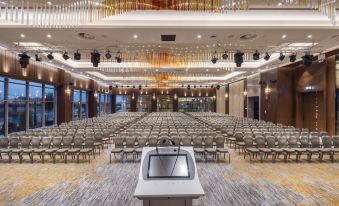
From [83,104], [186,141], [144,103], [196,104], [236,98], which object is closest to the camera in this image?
[186,141]

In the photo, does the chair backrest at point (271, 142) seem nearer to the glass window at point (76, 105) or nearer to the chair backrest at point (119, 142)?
the chair backrest at point (119, 142)

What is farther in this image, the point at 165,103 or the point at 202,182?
the point at 165,103

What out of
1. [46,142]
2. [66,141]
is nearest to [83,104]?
[46,142]

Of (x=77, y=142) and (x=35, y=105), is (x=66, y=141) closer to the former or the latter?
(x=77, y=142)

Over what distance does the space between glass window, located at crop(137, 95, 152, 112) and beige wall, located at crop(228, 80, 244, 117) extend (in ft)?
45.3

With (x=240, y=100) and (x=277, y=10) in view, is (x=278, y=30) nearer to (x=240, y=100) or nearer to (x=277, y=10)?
(x=277, y=10)

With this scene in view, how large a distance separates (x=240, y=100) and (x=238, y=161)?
78.7ft

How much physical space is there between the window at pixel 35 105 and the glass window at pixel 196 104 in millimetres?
28790

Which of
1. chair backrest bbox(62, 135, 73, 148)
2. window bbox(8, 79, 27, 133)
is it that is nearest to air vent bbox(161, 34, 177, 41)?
chair backrest bbox(62, 135, 73, 148)

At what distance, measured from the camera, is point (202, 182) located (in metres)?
7.76

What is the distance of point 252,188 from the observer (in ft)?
23.8

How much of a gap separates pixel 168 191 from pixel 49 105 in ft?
72.0

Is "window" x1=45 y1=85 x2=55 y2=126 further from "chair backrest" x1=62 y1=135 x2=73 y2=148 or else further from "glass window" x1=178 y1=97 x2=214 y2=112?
"glass window" x1=178 y1=97 x2=214 y2=112

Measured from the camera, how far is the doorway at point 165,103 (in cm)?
4638
